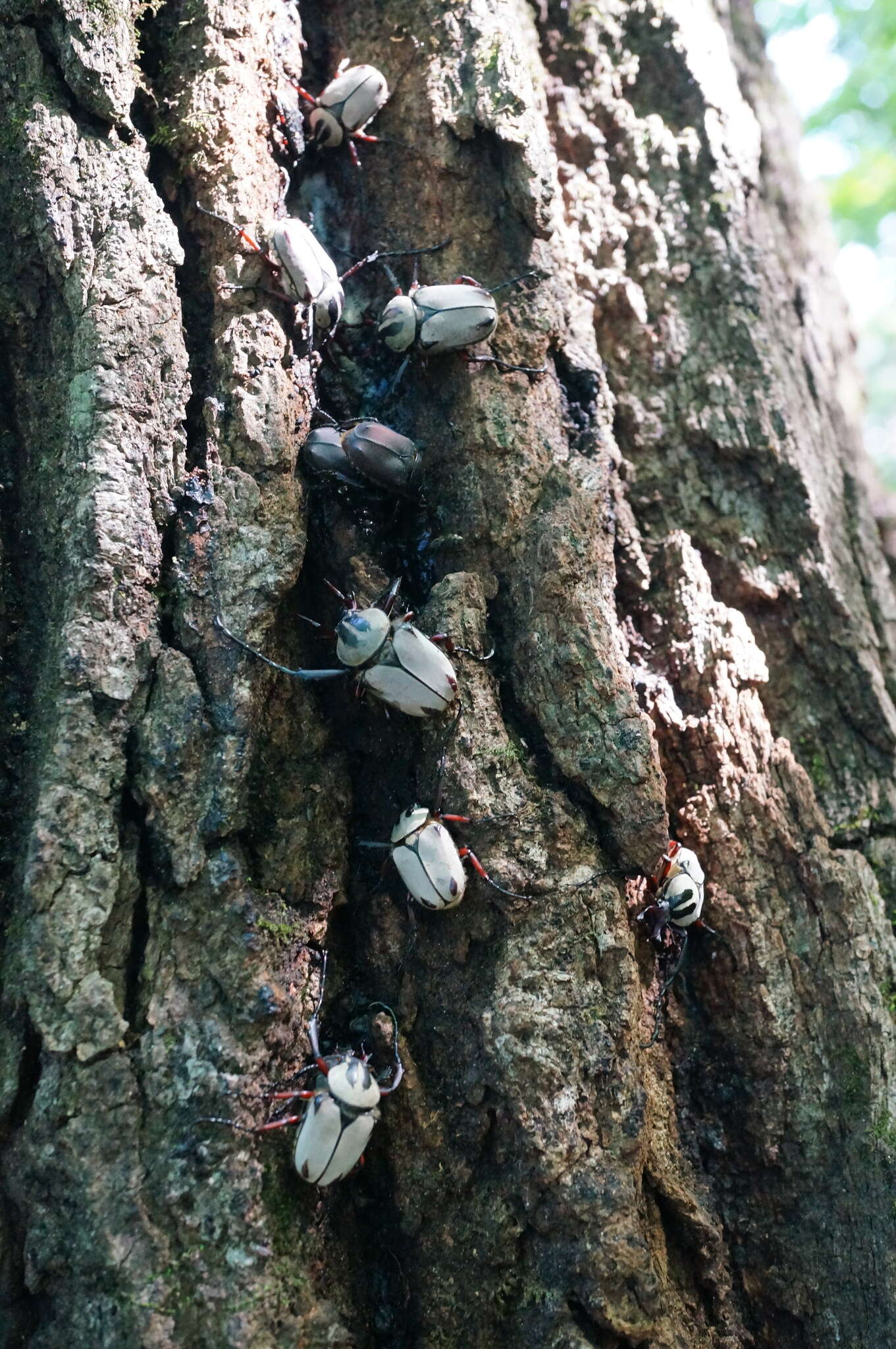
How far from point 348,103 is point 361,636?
2.02 metres

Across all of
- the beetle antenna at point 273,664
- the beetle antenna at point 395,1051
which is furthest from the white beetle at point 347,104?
the beetle antenna at point 395,1051

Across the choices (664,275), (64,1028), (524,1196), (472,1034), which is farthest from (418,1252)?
(664,275)

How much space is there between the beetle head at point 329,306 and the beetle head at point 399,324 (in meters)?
0.16

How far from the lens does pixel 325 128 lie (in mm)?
3291

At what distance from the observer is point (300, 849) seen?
2652mm

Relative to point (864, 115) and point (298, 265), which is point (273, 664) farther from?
point (864, 115)

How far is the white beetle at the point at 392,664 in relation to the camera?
8.84ft

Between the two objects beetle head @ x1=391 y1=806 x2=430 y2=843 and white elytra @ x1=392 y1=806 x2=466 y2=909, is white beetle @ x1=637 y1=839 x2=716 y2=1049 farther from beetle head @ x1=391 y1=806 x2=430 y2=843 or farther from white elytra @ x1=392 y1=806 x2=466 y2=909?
beetle head @ x1=391 y1=806 x2=430 y2=843

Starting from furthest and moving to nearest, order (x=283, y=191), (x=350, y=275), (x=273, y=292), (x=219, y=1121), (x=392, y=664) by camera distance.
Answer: (x=350, y=275), (x=283, y=191), (x=273, y=292), (x=392, y=664), (x=219, y=1121)

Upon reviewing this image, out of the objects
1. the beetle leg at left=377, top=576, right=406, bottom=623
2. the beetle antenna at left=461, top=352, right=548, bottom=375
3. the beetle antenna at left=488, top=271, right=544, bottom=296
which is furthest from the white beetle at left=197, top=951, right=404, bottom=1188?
the beetle antenna at left=488, top=271, right=544, bottom=296

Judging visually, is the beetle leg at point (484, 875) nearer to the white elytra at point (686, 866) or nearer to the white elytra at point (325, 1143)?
the white elytra at point (686, 866)

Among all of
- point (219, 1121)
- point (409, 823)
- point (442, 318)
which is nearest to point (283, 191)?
point (442, 318)

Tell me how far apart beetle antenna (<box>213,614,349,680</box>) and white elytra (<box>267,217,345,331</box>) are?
116 centimetres

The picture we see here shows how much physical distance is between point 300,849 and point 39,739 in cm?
82
